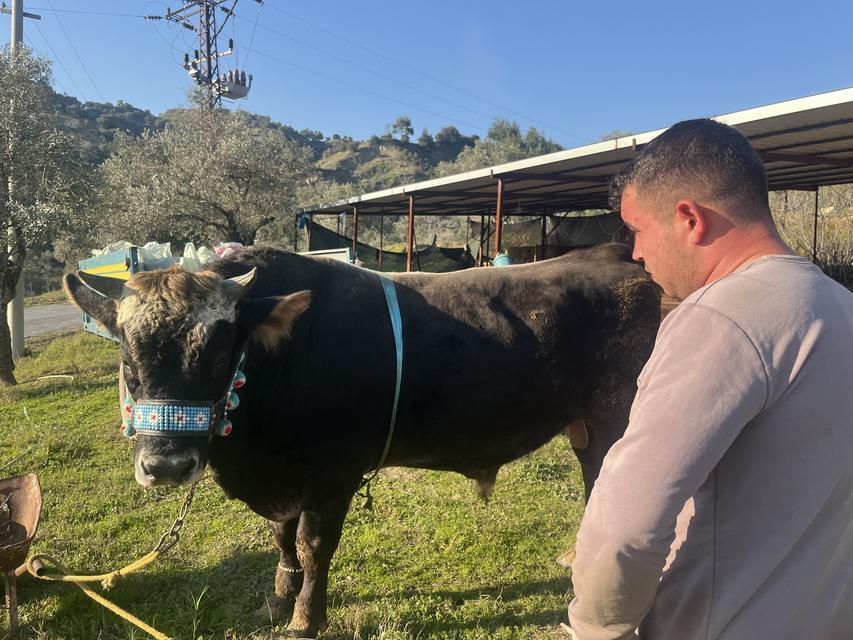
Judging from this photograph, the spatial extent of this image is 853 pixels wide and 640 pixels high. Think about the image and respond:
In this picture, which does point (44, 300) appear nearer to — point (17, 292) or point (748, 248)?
point (17, 292)

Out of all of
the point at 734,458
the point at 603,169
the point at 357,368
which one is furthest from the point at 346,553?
the point at 603,169

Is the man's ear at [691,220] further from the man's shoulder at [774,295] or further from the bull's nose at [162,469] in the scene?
the bull's nose at [162,469]

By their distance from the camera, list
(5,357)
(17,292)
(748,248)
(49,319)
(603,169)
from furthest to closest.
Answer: (49,319) → (17,292) → (5,357) → (603,169) → (748,248)

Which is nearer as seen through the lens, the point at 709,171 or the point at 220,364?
the point at 709,171

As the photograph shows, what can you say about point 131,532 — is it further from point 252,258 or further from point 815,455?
point 815,455

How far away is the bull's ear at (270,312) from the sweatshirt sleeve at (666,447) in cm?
174

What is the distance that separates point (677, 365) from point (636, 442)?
0.50 feet

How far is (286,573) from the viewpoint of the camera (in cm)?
312

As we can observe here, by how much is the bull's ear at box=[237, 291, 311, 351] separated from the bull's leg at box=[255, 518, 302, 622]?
1276 mm

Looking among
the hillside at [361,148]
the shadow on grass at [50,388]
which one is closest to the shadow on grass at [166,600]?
the shadow on grass at [50,388]

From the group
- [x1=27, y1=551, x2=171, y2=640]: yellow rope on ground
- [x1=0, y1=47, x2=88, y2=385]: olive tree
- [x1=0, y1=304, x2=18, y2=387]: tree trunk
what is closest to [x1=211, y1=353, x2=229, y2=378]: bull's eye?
[x1=27, y1=551, x2=171, y2=640]: yellow rope on ground

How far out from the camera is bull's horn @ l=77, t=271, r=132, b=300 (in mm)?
2314

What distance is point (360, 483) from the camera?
9.60ft

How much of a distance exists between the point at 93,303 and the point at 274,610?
1.99 metres
